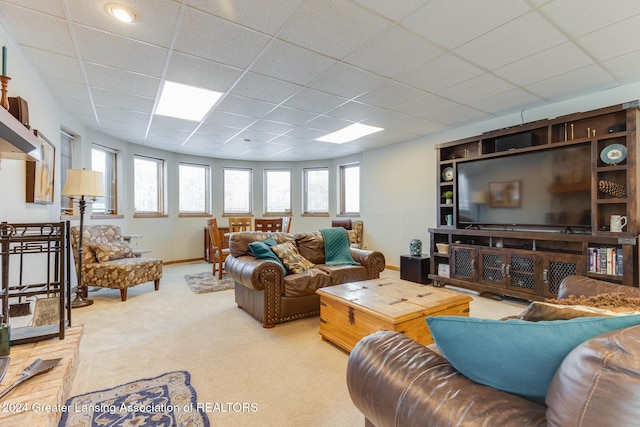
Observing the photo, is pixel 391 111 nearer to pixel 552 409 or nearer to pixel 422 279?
pixel 422 279

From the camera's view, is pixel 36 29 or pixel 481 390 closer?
pixel 481 390

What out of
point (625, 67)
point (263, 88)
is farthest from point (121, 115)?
point (625, 67)

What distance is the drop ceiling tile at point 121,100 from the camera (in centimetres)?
319

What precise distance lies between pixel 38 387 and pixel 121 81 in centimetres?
269

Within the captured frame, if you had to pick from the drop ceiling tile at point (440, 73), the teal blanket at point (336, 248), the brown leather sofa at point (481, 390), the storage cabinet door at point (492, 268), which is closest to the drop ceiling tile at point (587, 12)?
the drop ceiling tile at point (440, 73)

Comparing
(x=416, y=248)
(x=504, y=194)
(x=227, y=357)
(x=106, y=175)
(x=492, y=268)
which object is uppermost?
(x=106, y=175)

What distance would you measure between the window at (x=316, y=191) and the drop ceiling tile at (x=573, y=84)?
4556mm

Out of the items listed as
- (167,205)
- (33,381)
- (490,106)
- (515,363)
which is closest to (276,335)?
(33,381)

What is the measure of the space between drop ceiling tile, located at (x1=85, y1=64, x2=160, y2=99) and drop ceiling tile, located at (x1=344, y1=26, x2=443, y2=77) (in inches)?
78.1

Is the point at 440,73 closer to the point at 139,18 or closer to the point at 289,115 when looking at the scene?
the point at 289,115

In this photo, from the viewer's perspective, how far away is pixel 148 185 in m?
5.93

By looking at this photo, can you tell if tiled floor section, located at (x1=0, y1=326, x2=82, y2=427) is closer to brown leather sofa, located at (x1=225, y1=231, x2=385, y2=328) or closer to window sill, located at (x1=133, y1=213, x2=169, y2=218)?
brown leather sofa, located at (x1=225, y1=231, x2=385, y2=328)

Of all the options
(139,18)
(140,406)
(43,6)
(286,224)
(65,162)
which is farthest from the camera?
(286,224)

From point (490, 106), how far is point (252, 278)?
350 centimetres
